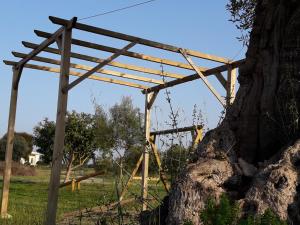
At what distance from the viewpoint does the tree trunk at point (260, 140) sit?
323cm

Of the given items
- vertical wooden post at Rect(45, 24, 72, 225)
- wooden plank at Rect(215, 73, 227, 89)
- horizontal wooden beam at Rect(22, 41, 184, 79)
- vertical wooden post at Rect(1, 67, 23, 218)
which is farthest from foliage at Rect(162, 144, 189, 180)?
vertical wooden post at Rect(1, 67, 23, 218)

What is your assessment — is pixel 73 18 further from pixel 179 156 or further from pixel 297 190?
pixel 297 190

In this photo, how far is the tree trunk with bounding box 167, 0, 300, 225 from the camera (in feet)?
10.6

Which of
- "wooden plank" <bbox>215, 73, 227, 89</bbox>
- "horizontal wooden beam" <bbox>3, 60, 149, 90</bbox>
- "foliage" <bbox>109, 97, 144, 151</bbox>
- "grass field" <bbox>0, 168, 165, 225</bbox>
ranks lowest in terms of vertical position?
"grass field" <bbox>0, 168, 165, 225</bbox>

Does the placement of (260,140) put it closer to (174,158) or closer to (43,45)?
(174,158)

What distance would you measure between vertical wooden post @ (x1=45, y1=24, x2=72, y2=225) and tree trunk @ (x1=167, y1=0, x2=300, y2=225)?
2.88 metres

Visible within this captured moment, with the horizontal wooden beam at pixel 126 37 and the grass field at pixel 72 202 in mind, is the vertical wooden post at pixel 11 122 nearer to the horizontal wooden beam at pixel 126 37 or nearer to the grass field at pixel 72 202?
the grass field at pixel 72 202

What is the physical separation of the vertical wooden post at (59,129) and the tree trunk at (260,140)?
113 inches

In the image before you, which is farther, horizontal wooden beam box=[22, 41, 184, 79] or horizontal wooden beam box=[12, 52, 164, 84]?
horizontal wooden beam box=[12, 52, 164, 84]

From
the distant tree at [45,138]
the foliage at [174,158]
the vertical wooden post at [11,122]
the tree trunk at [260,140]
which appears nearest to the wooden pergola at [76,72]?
the vertical wooden post at [11,122]

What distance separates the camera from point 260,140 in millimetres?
4156

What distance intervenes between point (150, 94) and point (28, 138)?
194 feet

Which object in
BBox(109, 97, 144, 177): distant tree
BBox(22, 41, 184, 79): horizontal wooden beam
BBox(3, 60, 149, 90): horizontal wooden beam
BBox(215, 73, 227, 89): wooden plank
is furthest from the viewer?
BBox(3, 60, 149, 90): horizontal wooden beam

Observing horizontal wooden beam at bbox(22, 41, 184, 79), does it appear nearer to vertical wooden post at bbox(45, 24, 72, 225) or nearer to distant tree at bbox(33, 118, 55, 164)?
vertical wooden post at bbox(45, 24, 72, 225)
